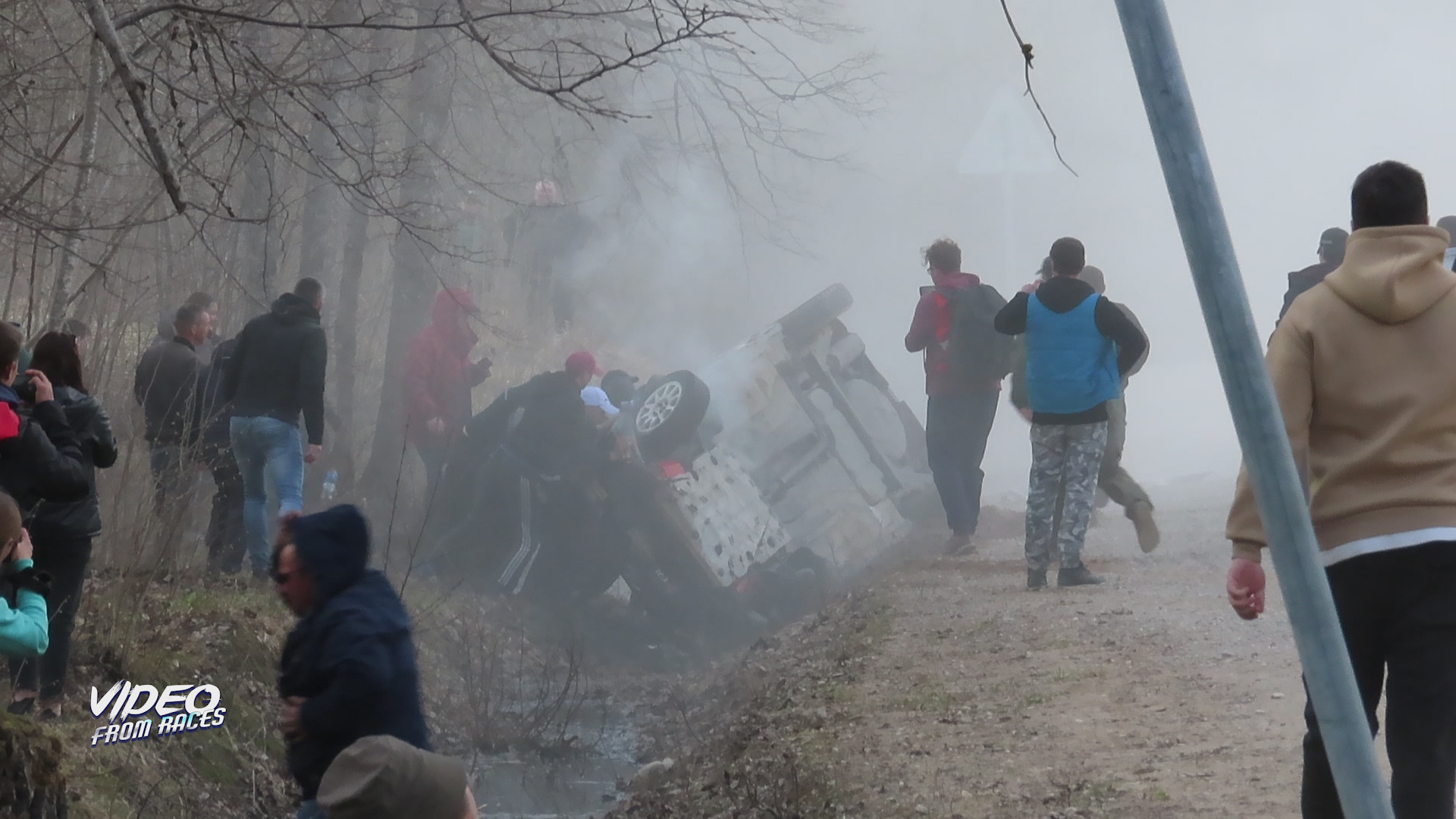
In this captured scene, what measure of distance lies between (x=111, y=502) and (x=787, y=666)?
12.4 feet

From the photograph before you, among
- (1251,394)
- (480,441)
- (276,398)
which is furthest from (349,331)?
(1251,394)

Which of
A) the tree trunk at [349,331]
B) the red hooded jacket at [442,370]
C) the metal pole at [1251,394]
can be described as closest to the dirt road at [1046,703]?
the metal pole at [1251,394]

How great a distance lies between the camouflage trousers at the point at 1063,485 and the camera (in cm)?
836

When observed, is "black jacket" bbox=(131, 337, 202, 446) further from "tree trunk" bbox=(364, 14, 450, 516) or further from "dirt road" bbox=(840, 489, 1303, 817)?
"tree trunk" bbox=(364, 14, 450, 516)

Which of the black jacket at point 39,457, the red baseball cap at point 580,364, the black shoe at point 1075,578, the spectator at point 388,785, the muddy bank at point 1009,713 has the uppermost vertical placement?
the red baseball cap at point 580,364

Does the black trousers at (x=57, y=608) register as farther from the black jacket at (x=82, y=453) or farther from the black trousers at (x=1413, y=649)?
the black trousers at (x=1413, y=649)

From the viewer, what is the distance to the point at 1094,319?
325 inches

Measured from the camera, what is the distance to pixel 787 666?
340 inches

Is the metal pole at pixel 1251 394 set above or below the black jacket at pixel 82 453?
above

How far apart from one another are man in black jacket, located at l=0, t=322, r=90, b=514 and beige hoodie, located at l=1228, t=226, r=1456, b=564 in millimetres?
3905

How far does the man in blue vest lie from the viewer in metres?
8.23

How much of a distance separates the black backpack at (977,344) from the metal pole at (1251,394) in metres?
8.06

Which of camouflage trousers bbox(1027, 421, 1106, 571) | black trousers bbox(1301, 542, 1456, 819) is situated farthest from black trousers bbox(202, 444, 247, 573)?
black trousers bbox(1301, 542, 1456, 819)

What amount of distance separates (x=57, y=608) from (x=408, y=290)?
30.3 ft
